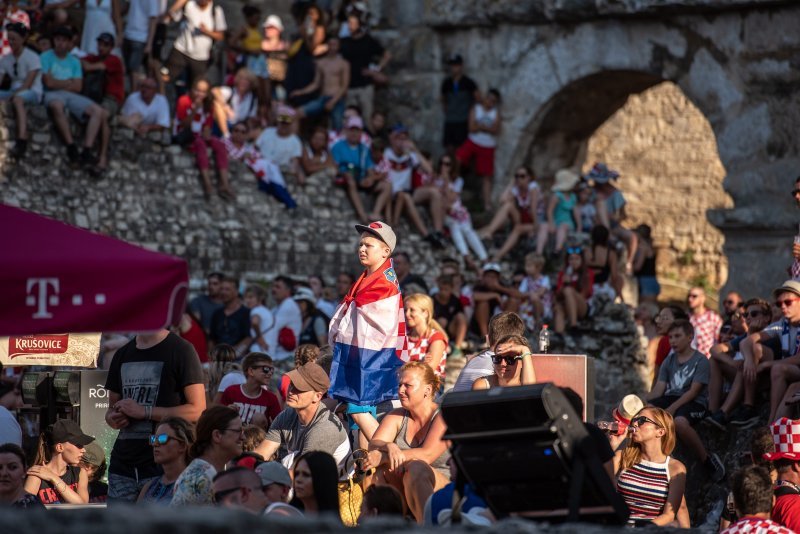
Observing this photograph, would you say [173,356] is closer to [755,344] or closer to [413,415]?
[413,415]

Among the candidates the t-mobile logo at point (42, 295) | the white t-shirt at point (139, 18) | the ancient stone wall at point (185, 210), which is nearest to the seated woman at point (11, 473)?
the t-mobile logo at point (42, 295)

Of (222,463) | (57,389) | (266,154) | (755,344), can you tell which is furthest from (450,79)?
(222,463)

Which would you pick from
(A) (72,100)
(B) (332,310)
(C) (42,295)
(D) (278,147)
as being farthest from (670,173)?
(C) (42,295)

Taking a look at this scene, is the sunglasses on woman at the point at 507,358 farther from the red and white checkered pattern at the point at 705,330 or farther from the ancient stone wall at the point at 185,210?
the ancient stone wall at the point at 185,210

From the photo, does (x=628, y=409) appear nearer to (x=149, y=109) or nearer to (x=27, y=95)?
(x=27, y=95)

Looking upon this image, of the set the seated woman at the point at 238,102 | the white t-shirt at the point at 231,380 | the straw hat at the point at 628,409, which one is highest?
the seated woman at the point at 238,102

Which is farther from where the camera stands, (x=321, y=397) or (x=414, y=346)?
(x=414, y=346)

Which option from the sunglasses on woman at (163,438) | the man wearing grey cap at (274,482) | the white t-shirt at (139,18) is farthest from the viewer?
the white t-shirt at (139,18)

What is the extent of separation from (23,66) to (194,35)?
342 centimetres

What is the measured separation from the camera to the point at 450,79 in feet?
71.4

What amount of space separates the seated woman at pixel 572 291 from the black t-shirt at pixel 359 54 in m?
5.00

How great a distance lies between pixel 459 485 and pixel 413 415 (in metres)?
2.05

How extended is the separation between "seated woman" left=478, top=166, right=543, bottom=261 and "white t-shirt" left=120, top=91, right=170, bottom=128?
4.78 meters

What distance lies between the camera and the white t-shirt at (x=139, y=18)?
18422 millimetres
